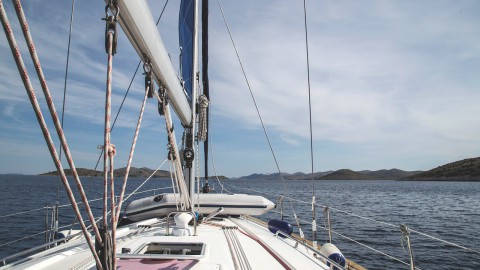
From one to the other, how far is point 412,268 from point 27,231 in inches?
699

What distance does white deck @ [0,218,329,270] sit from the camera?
322 centimetres

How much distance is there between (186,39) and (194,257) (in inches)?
216

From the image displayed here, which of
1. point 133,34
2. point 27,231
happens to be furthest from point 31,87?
point 27,231

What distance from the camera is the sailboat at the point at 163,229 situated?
1693 millimetres

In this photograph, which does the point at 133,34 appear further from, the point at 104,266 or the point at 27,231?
the point at 27,231

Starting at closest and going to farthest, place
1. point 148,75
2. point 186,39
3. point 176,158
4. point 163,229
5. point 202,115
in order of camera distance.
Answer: point 148,75
point 176,158
point 163,229
point 202,115
point 186,39

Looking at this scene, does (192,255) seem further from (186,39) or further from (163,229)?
(186,39)

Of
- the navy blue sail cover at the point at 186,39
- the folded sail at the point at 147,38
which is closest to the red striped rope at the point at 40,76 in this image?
the folded sail at the point at 147,38

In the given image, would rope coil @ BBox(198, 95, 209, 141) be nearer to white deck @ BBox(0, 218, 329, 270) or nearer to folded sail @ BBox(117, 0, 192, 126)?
white deck @ BBox(0, 218, 329, 270)

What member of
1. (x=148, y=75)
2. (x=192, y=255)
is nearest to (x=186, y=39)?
(x=148, y=75)

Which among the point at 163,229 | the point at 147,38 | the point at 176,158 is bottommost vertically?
the point at 163,229

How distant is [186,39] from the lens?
7.19 m

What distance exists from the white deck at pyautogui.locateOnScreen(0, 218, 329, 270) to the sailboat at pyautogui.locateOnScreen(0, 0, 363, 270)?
0.04ft

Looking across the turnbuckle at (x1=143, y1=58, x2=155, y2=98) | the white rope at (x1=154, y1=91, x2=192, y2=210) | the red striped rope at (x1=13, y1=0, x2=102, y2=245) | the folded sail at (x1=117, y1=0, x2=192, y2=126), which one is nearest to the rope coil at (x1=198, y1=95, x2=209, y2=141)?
the white rope at (x1=154, y1=91, x2=192, y2=210)
